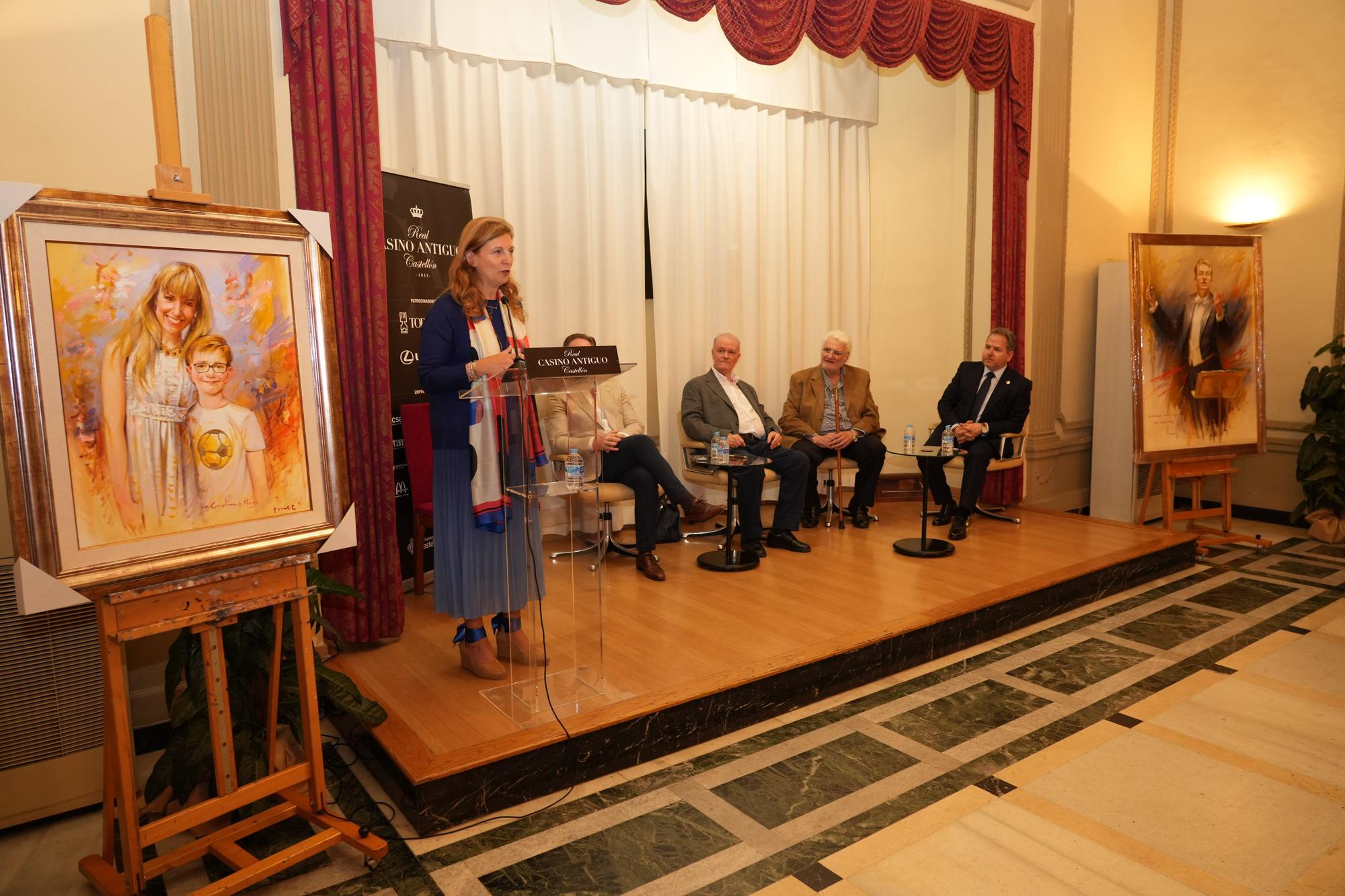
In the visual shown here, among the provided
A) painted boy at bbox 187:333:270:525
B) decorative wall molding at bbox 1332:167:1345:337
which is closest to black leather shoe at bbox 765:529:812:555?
painted boy at bbox 187:333:270:525

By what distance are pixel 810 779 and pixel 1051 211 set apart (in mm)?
5038

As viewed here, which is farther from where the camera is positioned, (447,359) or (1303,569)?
(1303,569)

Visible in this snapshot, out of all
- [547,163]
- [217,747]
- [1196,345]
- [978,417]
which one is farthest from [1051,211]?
[217,747]

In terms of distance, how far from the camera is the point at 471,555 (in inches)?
109

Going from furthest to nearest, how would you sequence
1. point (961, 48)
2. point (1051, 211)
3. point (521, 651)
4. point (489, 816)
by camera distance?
point (1051, 211), point (961, 48), point (521, 651), point (489, 816)

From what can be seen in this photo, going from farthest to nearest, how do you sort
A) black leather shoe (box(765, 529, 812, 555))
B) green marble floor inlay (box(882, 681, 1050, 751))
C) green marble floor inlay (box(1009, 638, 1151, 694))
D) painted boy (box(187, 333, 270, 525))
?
black leather shoe (box(765, 529, 812, 555)), green marble floor inlay (box(1009, 638, 1151, 694)), green marble floor inlay (box(882, 681, 1050, 751)), painted boy (box(187, 333, 270, 525))

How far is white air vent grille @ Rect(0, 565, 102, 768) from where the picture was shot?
8.09 ft

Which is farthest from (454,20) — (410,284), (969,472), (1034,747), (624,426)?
(1034,747)

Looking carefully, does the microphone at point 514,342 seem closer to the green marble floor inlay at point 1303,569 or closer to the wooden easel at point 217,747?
the wooden easel at point 217,747

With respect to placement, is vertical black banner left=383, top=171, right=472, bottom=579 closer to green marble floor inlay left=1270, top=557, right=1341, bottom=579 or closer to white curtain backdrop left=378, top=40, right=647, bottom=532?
white curtain backdrop left=378, top=40, right=647, bottom=532

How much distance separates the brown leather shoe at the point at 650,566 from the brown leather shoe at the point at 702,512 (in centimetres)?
99

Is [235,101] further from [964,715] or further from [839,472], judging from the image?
[839,472]

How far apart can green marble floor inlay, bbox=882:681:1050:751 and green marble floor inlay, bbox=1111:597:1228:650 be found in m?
0.98

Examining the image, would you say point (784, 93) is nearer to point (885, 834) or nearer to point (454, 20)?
point (454, 20)
